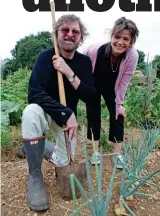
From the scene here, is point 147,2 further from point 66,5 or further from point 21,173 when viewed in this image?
point 21,173

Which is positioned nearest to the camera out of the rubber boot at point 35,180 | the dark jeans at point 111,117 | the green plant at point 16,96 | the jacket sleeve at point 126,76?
the rubber boot at point 35,180

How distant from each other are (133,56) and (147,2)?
552 millimetres

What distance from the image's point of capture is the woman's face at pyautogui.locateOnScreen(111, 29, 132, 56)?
7.73 ft

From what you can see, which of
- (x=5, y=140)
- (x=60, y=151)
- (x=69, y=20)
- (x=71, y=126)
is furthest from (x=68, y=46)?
(x=5, y=140)

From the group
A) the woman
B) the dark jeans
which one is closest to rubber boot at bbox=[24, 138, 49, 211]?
the woman

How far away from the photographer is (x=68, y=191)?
209 centimetres

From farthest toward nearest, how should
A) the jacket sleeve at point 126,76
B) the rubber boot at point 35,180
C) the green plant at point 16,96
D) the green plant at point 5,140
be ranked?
the green plant at point 16,96
the green plant at point 5,140
the jacket sleeve at point 126,76
the rubber boot at point 35,180

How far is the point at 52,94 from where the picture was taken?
2.25 metres

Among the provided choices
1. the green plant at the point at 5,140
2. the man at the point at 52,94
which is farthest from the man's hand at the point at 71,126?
the green plant at the point at 5,140

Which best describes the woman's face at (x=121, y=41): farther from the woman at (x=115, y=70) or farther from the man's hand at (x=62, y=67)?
the man's hand at (x=62, y=67)

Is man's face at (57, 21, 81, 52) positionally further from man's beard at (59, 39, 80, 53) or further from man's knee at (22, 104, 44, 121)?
man's knee at (22, 104, 44, 121)

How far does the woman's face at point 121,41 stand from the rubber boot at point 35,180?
0.90 meters

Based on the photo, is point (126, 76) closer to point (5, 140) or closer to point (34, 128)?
point (34, 128)

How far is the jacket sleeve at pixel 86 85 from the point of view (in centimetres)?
218
